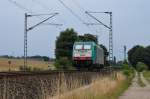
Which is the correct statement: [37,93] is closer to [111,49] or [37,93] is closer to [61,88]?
[61,88]

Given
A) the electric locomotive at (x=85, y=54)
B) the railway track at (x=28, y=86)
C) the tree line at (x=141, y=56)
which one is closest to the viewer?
the railway track at (x=28, y=86)

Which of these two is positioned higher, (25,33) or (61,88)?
(25,33)

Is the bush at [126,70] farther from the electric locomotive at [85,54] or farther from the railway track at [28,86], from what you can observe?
the railway track at [28,86]

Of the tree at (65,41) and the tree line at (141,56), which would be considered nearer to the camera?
the tree at (65,41)

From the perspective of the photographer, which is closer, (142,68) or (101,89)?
(101,89)

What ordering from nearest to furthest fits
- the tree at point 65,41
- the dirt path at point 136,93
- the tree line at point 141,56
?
1. the dirt path at point 136,93
2. the tree at point 65,41
3. the tree line at point 141,56

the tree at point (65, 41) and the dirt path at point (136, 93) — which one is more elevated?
the tree at point (65, 41)

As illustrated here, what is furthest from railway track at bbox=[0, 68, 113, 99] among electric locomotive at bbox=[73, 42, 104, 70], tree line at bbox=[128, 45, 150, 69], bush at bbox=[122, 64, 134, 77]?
tree line at bbox=[128, 45, 150, 69]

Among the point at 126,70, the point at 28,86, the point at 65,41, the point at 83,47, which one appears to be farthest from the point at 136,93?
the point at 65,41

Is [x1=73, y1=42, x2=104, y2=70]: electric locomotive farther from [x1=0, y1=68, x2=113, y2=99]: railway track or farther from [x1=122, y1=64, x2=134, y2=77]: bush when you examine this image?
[x1=0, y1=68, x2=113, y2=99]: railway track

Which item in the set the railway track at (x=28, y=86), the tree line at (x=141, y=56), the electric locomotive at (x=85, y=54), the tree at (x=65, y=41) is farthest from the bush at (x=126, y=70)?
the tree line at (x=141, y=56)

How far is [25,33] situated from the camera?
42.6 metres

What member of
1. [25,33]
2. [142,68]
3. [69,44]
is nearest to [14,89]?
[25,33]

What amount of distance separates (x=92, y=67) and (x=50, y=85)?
120 feet
